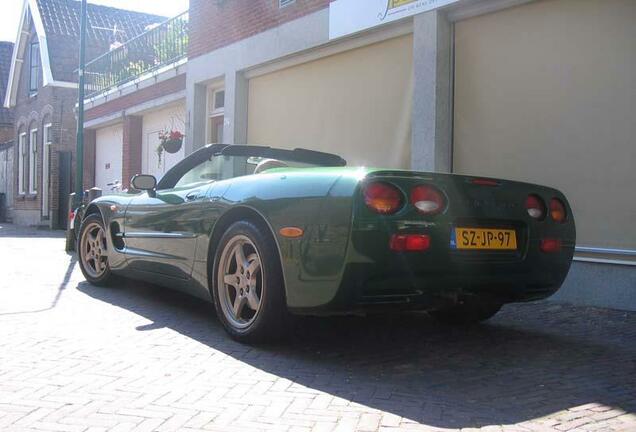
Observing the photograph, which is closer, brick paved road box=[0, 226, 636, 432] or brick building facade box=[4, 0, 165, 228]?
brick paved road box=[0, 226, 636, 432]

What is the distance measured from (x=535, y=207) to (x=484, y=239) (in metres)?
0.55

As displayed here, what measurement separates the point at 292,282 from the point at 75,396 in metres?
1.24

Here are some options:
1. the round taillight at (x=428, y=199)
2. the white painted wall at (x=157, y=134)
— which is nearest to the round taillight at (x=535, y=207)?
the round taillight at (x=428, y=199)

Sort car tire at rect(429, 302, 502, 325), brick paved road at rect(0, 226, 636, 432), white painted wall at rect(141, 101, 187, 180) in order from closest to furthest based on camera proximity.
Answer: brick paved road at rect(0, 226, 636, 432) < car tire at rect(429, 302, 502, 325) < white painted wall at rect(141, 101, 187, 180)

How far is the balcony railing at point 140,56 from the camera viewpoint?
14.2 m

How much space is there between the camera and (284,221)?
359 centimetres

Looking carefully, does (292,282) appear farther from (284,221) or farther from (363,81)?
(363,81)

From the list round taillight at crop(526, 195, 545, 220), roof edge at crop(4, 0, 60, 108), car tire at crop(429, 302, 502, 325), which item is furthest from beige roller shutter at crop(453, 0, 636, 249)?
roof edge at crop(4, 0, 60, 108)

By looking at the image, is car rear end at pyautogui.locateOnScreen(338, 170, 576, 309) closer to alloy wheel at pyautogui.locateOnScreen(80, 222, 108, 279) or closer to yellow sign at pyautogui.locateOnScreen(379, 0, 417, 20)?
alloy wheel at pyautogui.locateOnScreen(80, 222, 108, 279)

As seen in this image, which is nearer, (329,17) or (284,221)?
(284,221)

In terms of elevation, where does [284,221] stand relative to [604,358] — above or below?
above

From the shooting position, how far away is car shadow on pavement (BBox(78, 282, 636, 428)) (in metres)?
2.98

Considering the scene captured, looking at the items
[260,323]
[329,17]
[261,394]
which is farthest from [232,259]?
[329,17]

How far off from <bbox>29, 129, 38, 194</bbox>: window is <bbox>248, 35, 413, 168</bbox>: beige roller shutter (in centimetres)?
1614
